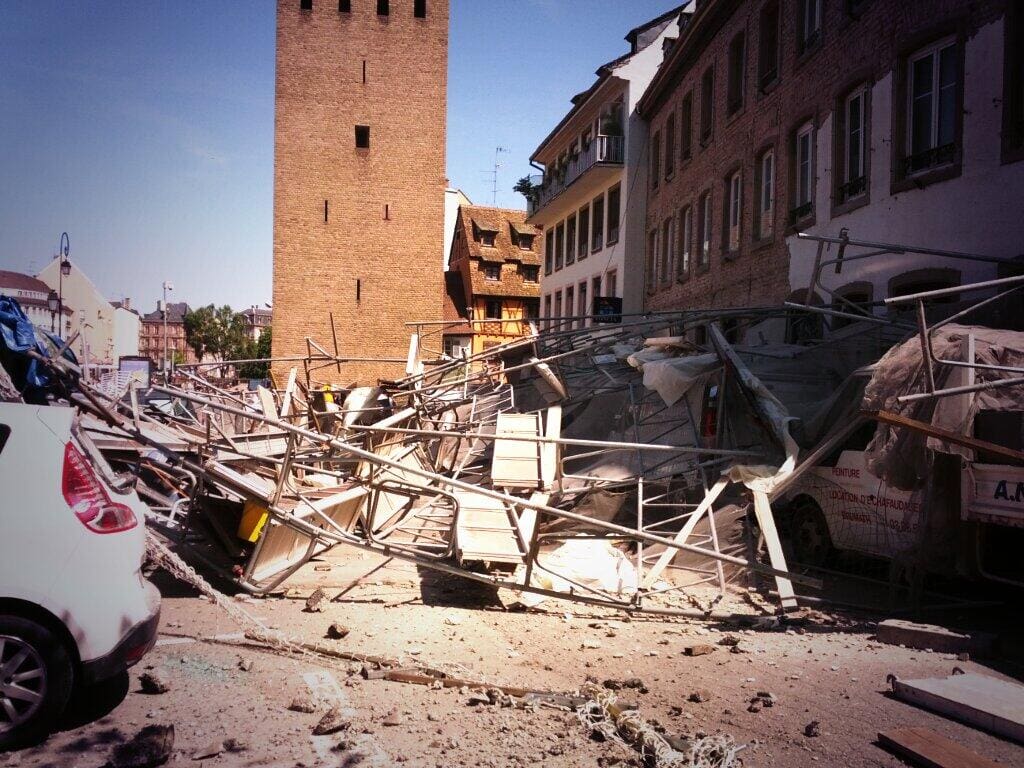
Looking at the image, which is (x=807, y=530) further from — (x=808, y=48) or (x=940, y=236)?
(x=808, y=48)

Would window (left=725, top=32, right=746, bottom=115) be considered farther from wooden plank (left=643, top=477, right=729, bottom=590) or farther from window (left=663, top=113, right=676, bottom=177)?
wooden plank (left=643, top=477, right=729, bottom=590)

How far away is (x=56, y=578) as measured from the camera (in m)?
4.15

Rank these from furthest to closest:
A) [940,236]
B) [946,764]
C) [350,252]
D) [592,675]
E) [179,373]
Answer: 1. [350,252]
2. [179,373]
3. [940,236]
4. [592,675]
5. [946,764]

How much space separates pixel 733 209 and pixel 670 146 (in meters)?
7.74

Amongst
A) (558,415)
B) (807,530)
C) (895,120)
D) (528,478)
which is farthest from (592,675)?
(895,120)

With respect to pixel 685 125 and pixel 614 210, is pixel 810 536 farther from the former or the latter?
pixel 614 210

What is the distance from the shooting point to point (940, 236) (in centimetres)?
1198

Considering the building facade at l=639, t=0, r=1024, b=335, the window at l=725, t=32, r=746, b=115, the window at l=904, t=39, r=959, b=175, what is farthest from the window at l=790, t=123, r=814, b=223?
the window at l=725, t=32, r=746, b=115

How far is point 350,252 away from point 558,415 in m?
26.8

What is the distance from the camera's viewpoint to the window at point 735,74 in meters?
21.1

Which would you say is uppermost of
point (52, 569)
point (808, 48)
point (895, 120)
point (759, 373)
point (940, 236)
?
point (808, 48)

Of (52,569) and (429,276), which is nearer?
(52,569)

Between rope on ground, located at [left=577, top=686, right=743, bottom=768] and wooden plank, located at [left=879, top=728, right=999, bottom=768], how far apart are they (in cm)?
80

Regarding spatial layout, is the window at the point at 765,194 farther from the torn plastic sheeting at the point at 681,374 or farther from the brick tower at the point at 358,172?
the brick tower at the point at 358,172
